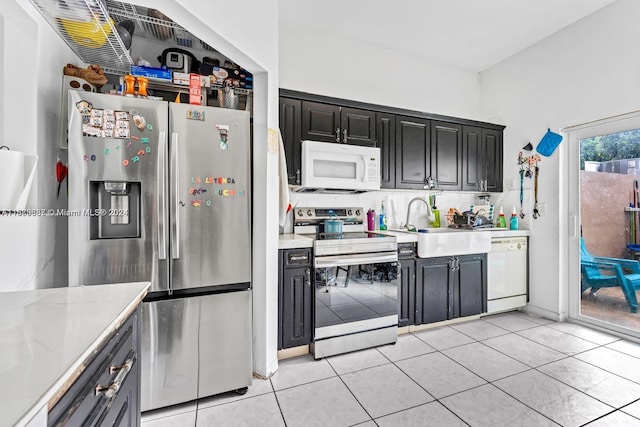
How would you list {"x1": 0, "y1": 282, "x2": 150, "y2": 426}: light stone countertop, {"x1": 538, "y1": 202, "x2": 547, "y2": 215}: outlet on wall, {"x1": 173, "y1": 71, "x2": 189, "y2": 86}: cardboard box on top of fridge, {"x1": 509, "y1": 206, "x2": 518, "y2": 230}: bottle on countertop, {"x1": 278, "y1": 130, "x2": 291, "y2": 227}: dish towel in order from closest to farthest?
{"x1": 0, "y1": 282, "x2": 150, "y2": 426}: light stone countertop, {"x1": 173, "y1": 71, "x2": 189, "y2": 86}: cardboard box on top of fridge, {"x1": 278, "y1": 130, "x2": 291, "y2": 227}: dish towel, {"x1": 538, "y1": 202, "x2": 547, "y2": 215}: outlet on wall, {"x1": 509, "y1": 206, "x2": 518, "y2": 230}: bottle on countertop

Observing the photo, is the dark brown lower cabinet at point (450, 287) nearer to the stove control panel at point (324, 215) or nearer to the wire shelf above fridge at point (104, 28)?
the stove control panel at point (324, 215)

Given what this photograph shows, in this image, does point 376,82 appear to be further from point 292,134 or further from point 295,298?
point 295,298

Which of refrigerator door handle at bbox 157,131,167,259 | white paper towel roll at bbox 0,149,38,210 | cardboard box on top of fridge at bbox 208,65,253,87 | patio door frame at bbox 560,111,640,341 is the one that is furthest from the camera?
patio door frame at bbox 560,111,640,341

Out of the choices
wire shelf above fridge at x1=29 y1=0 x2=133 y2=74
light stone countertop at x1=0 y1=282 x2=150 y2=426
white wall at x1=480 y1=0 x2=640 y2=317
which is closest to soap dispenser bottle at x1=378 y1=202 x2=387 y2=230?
white wall at x1=480 y1=0 x2=640 y2=317

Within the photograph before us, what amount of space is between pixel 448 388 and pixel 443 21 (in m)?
3.36

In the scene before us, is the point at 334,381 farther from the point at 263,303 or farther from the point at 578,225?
the point at 578,225

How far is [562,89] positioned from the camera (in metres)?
3.16

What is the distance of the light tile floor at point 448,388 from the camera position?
1706mm

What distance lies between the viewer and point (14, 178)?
1.11 meters

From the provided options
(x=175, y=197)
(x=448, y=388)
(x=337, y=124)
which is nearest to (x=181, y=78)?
(x=175, y=197)

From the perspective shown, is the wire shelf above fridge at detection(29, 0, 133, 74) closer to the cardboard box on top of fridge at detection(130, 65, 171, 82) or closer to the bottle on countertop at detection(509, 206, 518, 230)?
the cardboard box on top of fridge at detection(130, 65, 171, 82)

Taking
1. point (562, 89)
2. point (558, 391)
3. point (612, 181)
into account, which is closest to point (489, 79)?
point (562, 89)

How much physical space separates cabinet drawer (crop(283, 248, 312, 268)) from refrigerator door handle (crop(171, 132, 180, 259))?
2.68 ft

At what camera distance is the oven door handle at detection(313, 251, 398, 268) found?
2.39 meters
